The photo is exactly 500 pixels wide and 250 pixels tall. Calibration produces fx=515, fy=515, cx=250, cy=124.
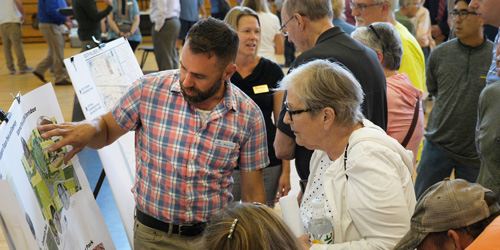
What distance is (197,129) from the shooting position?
2166 mm

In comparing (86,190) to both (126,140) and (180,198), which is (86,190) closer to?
(180,198)

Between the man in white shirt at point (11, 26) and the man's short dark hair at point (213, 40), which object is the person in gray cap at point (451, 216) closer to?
the man's short dark hair at point (213, 40)

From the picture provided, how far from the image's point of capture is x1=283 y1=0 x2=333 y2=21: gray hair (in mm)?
2576

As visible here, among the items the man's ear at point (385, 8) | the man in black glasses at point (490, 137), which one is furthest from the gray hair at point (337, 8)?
the man in black glasses at point (490, 137)

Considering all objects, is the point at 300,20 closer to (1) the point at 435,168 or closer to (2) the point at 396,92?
(2) the point at 396,92

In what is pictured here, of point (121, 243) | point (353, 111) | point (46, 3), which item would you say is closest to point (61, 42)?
point (46, 3)

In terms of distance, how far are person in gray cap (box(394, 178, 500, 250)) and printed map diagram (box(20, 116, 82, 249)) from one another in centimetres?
130

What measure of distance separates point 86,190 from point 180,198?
59cm

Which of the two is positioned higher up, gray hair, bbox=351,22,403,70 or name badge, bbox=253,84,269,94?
gray hair, bbox=351,22,403,70

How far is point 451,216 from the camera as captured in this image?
148cm

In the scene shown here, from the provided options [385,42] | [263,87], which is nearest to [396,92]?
[385,42]

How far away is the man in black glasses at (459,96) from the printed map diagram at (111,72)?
2.09 meters

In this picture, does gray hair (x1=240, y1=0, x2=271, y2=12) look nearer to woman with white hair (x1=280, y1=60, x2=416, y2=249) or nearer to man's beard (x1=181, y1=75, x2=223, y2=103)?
man's beard (x1=181, y1=75, x2=223, y2=103)

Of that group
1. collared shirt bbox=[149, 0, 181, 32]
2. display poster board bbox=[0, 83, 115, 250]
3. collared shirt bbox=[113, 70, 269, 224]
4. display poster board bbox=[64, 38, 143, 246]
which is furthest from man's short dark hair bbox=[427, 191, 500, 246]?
collared shirt bbox=[149, 0, 181, 32]
